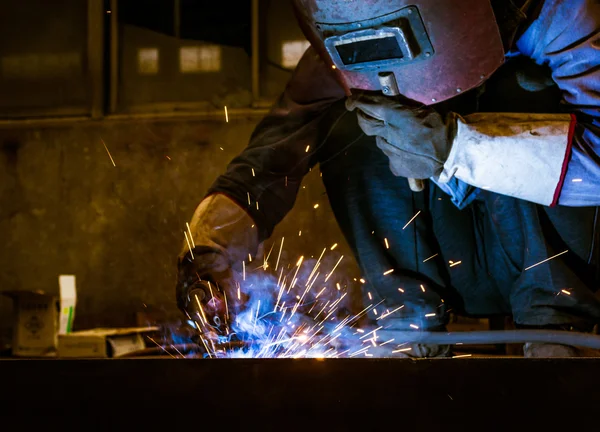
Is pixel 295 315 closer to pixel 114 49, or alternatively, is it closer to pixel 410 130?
pixel 410 130

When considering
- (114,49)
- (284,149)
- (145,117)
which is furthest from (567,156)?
(114,49)

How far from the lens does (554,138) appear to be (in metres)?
1.58

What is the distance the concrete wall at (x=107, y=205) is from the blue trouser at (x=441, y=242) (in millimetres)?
1094

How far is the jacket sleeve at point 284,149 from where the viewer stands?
2.07 metres

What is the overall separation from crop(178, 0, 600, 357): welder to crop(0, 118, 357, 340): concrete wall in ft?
3.65

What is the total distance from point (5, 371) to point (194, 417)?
0.36m

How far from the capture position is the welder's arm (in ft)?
5.20

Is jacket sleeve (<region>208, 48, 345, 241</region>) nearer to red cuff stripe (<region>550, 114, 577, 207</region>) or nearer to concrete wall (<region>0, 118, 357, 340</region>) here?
red cuff stripe (<region>550, 114, 577, 207</region>)

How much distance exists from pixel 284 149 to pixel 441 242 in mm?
652

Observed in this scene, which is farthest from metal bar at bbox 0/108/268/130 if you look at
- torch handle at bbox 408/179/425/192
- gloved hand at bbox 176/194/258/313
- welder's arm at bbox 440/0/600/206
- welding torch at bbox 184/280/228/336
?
welder's arm at bbox 440/0/600/206

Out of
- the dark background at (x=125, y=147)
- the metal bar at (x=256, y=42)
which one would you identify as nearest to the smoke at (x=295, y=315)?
the dark background at (x=125, y=147)

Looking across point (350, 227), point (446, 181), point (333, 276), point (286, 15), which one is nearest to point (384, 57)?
point (446, 181)

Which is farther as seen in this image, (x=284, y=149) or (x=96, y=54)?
(x=96, y=54)

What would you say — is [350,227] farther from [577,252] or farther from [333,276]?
[333,276]
